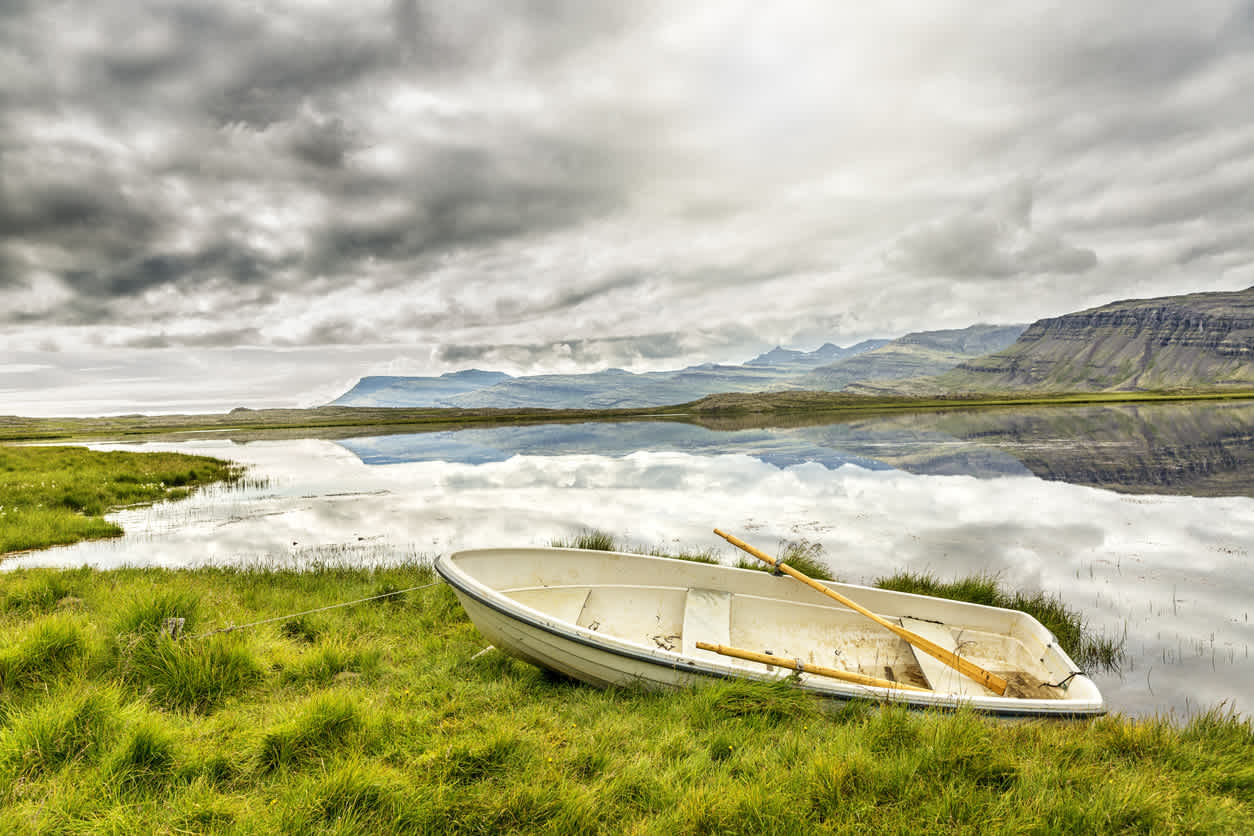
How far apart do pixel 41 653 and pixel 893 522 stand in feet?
62.2

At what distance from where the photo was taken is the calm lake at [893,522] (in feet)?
33.5

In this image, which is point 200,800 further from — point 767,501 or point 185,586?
point 767,501

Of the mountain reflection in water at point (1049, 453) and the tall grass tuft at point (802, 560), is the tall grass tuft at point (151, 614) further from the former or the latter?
the mountain reflection in water at point (1049, 453)

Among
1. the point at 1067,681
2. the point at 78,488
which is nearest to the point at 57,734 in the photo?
the point at 1067,681

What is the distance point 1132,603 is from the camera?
11.0 meters

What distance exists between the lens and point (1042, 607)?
10.6 metres

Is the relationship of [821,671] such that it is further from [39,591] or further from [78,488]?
[78,488]

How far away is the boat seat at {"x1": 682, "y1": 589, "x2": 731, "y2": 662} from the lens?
8320 millimetres

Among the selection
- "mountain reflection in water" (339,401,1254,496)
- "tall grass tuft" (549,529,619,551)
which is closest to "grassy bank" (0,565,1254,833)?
"tall grass tuft" (549,529,619,551)

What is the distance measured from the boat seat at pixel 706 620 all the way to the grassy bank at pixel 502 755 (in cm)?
167

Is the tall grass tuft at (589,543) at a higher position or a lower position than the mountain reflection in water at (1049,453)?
higher

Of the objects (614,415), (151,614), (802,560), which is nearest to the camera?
(151,614)

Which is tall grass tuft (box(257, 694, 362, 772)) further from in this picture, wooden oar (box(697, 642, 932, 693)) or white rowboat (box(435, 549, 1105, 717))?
wooden oar (box(697, 642, 932, 693))

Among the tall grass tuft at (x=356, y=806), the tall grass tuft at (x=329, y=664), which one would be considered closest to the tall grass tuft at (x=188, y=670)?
the tall grass tuft at (x=329, y=664)
